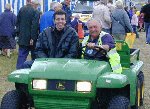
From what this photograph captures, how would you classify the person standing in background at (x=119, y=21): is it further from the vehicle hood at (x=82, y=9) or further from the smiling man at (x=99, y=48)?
the vehicle hood at (x=82, y=9)

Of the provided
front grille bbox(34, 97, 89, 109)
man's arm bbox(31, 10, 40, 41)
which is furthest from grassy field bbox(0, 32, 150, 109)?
front grille bbox(34, 97, 89, 109)

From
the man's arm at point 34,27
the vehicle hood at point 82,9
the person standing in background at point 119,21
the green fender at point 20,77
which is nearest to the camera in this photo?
the green fender at point 20,77

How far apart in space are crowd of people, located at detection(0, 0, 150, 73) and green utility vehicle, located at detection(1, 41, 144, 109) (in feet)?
1.59

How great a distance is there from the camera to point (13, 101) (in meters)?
6.17

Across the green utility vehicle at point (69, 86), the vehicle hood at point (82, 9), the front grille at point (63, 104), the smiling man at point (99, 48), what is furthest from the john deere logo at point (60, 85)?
the vehicle hood at point (82, 9)

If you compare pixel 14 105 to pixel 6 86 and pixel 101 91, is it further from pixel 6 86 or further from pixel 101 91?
pixel 6 86

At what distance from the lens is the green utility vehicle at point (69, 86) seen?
232 inches

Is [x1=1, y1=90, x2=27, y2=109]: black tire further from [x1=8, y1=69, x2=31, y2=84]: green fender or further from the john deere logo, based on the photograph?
the john deere logo

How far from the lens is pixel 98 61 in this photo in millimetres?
6516

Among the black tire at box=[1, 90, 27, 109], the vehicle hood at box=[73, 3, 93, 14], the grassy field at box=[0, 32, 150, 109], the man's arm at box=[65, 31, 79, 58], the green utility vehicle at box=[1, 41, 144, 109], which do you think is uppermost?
the man's arm at box=[65, 31, 79, 58]

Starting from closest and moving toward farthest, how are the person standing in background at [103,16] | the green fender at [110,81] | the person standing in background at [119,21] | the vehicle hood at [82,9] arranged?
the green fender at [110,81], the person standing in background at [103,16], the person standing in background at [119,21], the vehicle hood at [82,9]

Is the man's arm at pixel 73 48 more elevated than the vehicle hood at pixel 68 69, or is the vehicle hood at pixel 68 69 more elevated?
the man's arm at pixel 73 48

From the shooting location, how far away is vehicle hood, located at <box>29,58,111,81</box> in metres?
5.94

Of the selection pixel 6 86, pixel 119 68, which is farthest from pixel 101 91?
pixel 6 86
